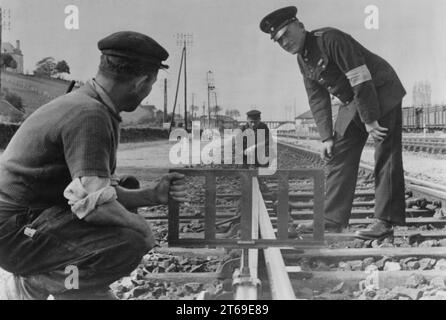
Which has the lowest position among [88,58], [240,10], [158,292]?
[158,292]

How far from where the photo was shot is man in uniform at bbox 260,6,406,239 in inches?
128

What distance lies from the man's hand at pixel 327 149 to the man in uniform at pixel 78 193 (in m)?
1.26

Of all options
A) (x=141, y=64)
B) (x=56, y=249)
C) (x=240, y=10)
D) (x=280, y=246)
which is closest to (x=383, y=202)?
(x=280, y=246)

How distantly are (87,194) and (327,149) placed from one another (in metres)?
1.76

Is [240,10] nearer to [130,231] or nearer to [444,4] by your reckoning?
[444,4]

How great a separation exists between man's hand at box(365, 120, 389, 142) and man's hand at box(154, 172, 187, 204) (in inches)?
53.0

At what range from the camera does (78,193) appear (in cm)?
251

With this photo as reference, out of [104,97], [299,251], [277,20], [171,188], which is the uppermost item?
[277,20]

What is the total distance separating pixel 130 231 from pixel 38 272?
0.65 m

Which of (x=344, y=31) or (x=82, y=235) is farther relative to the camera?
(x=344, y=31)

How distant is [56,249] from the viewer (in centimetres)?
275

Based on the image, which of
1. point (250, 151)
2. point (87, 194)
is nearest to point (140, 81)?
point (87, 194)

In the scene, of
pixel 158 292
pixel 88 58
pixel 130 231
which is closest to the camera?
pixel 130 231

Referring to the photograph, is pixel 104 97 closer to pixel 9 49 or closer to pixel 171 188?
pixel 171 188
